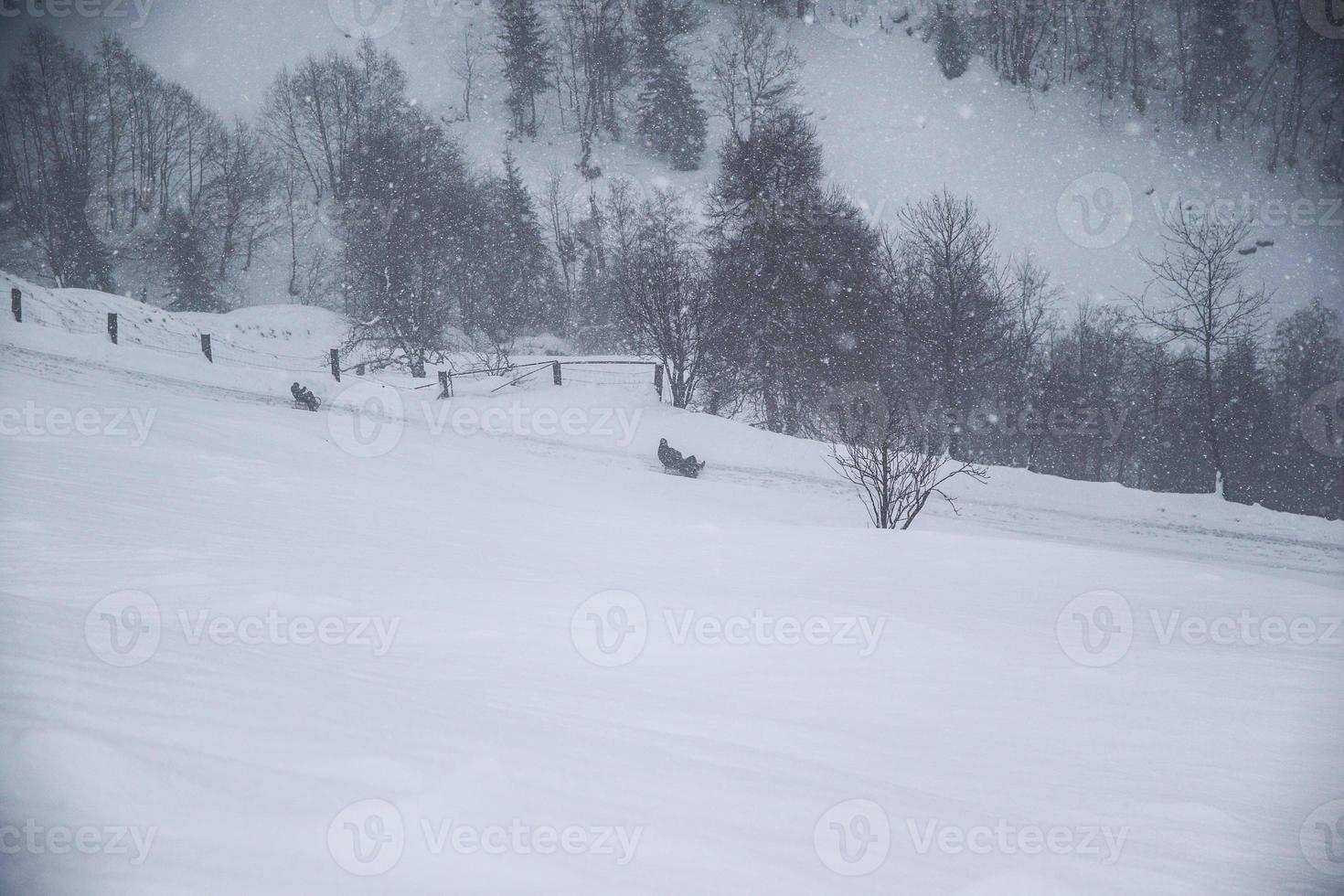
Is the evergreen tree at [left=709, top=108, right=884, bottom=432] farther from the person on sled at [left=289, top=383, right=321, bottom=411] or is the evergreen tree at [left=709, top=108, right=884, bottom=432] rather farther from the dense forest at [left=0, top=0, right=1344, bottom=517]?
the person on sled at [left=289, top=383, right=321, bottom=411]

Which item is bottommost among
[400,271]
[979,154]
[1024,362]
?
[1024,362]

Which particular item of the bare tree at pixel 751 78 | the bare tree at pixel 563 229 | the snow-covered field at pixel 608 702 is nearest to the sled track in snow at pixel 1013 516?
the snow-covered field at pixel 608 702

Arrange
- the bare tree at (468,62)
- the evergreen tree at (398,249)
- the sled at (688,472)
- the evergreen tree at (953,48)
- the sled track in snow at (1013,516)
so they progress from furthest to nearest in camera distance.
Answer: the bare tree at (468,62), the evergreen tree at (953,48), the evergreen tree at (398,249), the sled at (688,472), the sled track in snow at (1013,516)

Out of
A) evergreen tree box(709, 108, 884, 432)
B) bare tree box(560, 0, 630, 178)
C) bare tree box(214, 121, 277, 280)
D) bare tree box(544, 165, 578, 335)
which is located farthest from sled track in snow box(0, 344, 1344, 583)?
bare tree box(560, 0, 630, 178)

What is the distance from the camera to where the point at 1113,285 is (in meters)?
41.2

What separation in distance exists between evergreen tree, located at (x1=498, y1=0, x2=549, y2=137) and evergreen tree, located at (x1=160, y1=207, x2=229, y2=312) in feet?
97.1

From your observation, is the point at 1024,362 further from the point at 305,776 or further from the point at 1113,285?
the point at 305,776

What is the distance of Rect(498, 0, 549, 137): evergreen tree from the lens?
5834 cm

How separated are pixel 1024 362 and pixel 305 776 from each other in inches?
1524

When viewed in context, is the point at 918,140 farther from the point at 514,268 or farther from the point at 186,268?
the point at 186,268

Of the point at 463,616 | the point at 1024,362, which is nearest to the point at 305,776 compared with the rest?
the point at 463,616

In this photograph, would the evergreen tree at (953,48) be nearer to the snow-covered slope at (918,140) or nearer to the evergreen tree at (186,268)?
the snow-covered slope at (918,140)

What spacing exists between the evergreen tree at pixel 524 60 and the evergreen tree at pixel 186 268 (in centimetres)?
2961

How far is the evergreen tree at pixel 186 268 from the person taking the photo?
37062 millimetres
